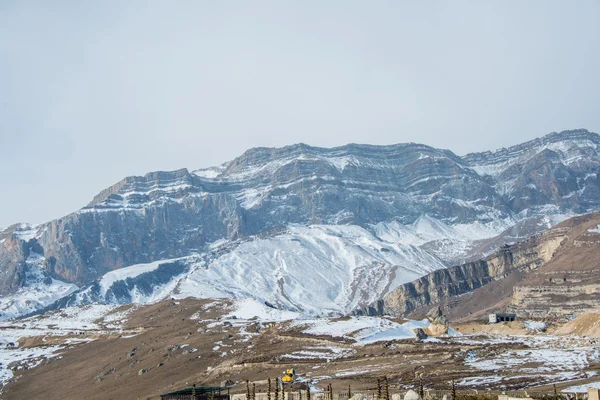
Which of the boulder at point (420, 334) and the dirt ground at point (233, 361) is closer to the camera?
the dirt ground at point (233, 361)

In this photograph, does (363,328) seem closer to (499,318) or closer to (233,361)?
(233,361)

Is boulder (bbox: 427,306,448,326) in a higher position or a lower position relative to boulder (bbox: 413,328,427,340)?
higher

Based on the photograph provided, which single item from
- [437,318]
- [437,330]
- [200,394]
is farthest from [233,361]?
[200,394]

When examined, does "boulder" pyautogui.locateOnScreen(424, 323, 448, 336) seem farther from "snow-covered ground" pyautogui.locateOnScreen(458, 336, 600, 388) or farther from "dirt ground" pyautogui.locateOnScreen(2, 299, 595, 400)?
"snow-covered ground" pyautogui.locateOnScreen(458, 336, 600, 388)

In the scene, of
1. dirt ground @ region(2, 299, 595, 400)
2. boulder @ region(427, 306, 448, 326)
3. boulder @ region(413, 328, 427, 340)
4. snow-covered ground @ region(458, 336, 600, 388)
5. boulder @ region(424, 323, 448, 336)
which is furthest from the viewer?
boulder @ region(427, 306, 448, 326)

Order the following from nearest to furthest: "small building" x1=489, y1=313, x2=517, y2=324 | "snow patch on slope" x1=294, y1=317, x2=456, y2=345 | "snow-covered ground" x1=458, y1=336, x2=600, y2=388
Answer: "snow-covered ground" x1=458, y1=336, x2=600, y2=388 → "snow patch on slope" x1=294, y1=317, x2=456, y2=345 → "small building" x1=489, y1=313, x2=517, y2=324

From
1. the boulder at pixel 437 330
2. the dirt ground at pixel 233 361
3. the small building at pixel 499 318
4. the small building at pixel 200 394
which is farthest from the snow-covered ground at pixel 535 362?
the small building at pixel 499 318

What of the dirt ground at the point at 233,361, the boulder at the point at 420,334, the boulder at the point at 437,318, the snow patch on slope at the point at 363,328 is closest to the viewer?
the dirt ground at the point at 233,361

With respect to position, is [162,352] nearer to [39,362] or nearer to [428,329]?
[39,362]

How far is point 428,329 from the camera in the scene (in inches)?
5969

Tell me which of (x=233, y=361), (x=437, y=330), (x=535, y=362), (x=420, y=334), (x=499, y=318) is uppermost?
(x=420, y=334)

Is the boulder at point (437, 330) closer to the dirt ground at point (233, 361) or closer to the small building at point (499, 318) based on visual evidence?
the dirt ground at point (233, 361)

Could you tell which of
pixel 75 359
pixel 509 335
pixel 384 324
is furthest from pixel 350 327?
pixel 75 359

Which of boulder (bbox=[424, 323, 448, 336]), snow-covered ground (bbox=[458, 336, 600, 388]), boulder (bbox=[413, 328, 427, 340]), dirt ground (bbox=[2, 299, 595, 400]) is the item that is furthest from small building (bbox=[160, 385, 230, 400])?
boulder (bbox=[424, 323, 448, 336])
